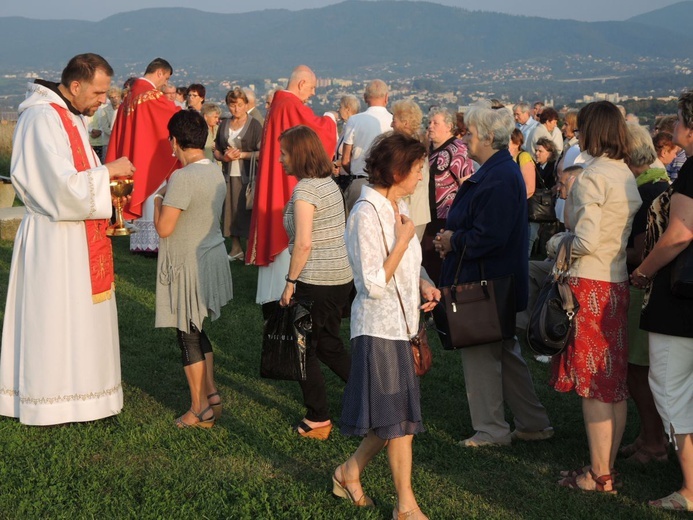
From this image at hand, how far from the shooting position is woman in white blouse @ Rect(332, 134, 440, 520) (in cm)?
424

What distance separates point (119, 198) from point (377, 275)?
2475mm

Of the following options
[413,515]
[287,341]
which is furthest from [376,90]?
[413,515]

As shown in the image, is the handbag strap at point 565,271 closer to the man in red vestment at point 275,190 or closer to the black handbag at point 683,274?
the black handbag at point 683,274

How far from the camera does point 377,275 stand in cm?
421

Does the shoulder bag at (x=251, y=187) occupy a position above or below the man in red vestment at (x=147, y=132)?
below

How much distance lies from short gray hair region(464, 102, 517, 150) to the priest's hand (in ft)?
7.04

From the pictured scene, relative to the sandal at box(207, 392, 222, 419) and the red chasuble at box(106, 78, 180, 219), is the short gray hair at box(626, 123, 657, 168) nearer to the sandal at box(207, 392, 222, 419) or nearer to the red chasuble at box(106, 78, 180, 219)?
the sandal at box(207, 392, 222, 419)

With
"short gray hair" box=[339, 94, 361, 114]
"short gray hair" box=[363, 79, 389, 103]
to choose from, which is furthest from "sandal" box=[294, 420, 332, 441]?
"short gray hair" box=[339, 94, 361, 114]

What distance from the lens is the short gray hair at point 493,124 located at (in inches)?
217

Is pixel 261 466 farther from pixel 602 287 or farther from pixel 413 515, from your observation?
pixel 602 287

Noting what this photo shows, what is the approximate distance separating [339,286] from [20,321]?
2038 mm

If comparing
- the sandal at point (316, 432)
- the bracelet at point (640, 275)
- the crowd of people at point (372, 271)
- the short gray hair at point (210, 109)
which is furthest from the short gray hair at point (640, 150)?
the short gray hair at point (210, 109)

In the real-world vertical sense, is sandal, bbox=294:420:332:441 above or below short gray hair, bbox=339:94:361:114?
below

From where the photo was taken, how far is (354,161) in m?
9.30
